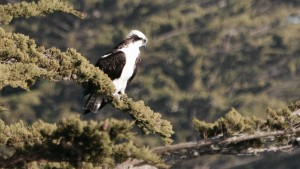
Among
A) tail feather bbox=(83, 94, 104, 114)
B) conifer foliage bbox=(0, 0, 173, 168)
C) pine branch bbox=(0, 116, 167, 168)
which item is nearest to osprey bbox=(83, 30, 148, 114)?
tail feather bbox=(83, 94, 104, 114)

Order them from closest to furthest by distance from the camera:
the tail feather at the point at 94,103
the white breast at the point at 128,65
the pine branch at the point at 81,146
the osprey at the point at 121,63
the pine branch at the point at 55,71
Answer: the pine branch at the point at 81,146, the pine branch at the point at 55,71, the tail feather at the point at 94,103, the osprey at the point at 121,63, the white breast at the point at 128,65

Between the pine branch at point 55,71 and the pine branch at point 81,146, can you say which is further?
the pine branch at point 55,71

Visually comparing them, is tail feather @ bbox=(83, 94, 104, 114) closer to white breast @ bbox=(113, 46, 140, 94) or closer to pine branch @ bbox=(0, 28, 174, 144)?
white breast @ bbox=(113, 46, 140, 94)

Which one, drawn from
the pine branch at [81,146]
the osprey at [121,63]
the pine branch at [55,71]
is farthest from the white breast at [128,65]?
the pine branch at [81,146]

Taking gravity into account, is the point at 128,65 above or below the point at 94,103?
above

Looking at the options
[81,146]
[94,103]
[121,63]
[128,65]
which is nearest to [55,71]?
[81,146]

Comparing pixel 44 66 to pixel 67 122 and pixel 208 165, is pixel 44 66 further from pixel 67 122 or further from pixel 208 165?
pixel 208 165

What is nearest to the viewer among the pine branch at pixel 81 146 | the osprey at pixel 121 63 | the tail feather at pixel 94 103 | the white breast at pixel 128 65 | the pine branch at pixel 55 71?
the pine branch at pixel 81 146

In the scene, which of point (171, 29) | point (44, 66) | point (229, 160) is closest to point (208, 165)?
point (229, 160)

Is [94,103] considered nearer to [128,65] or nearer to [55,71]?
[128,65]

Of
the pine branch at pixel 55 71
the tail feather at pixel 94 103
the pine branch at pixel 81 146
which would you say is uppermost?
the tail feather at pixel 94 103

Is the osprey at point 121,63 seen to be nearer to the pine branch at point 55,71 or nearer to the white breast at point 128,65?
the white breast at point 128,65

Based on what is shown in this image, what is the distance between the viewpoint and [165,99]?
34.3m

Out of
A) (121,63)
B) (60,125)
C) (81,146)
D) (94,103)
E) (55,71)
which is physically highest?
(121,63)
